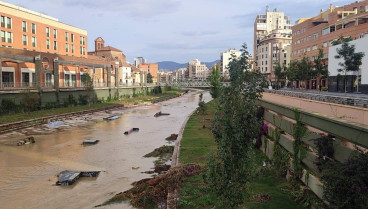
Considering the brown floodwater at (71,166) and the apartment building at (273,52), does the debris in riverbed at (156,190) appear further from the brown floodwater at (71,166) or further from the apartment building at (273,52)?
the apartment building at (273,52)

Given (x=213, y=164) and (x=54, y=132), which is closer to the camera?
(x=213, y=164)

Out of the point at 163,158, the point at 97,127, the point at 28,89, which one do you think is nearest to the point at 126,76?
the point at 28,89

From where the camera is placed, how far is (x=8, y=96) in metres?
41.3

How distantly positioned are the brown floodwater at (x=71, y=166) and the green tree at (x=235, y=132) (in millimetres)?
6501

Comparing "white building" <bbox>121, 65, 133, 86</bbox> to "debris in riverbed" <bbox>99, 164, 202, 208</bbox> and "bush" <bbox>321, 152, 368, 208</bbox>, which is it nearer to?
"debris in riverbed" <bbox>99, 164, 202, 208</bbox>

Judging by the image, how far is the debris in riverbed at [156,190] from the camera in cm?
1173

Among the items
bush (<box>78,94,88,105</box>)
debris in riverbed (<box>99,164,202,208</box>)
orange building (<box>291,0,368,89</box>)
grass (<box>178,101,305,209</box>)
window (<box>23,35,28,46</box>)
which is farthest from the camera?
window (<box>23,35,28,46</box>)

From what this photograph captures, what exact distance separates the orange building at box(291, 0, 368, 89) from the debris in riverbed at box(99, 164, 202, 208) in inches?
2142

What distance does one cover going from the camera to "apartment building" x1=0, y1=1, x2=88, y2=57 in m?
60.9

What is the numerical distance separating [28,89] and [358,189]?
47.0 meters

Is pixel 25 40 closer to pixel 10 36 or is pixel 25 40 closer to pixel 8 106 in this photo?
pixel 10 36

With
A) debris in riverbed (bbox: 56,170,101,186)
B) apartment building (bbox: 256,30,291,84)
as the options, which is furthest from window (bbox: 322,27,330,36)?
debris in riverbed (bbox: 56,170,101,186)

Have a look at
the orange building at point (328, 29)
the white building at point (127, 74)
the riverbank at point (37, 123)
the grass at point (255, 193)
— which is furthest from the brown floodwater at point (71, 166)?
the white building at point (127, 74)

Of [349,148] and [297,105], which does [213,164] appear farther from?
[297,105]
